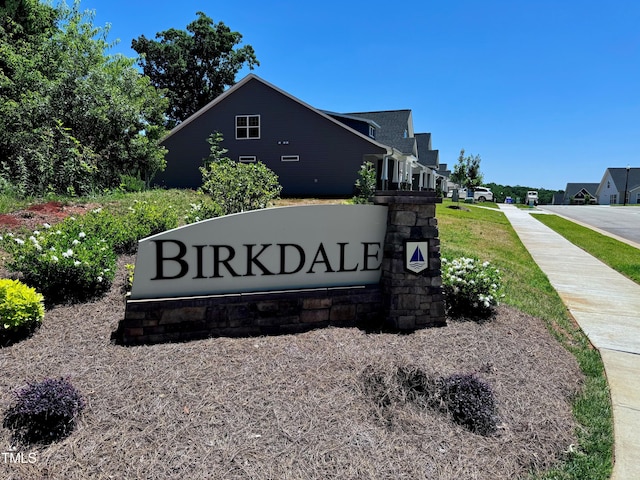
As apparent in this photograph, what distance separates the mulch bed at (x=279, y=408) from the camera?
2.47 meters

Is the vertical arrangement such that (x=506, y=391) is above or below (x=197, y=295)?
below

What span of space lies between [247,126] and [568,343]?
20.6 m

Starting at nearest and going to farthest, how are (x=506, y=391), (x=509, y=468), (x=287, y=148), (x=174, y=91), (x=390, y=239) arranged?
(x=509, y=468)
(x=506, y=391)
(x=390, y=239)
(x=287, y=148)
(x=174, y=91)

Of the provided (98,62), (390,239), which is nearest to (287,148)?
(98,62)

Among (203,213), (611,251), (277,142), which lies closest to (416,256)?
(203,213)

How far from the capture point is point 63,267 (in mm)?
4434

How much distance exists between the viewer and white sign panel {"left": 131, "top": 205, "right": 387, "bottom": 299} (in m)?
3.91

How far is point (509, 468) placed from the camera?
2572mm

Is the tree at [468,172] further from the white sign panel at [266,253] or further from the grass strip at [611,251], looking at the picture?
the white sign panel at [266,253]

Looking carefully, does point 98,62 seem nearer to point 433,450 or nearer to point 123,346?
point 123,346

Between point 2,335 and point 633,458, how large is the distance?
528 cm

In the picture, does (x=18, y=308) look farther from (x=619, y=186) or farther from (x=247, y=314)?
(x=619, y=186)

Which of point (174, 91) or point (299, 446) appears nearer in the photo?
point (299, 446)

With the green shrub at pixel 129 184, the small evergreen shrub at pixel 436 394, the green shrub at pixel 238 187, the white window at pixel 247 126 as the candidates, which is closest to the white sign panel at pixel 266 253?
the small evergreen shrub at pixel 436 394
